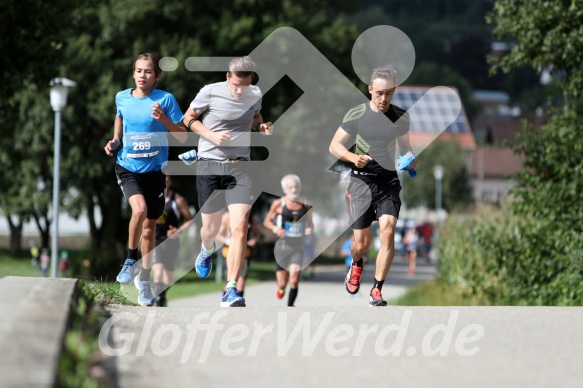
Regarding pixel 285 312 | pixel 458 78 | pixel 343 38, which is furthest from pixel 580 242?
pixel 458 78

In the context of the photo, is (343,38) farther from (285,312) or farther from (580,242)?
(285,312)

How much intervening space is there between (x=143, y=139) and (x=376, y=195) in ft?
6.70

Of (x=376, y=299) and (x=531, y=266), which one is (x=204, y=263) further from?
(x=531, y=266)

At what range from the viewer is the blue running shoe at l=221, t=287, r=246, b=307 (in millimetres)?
9805

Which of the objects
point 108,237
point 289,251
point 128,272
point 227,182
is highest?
point 227,182

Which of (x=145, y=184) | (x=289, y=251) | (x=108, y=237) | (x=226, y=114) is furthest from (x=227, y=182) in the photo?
(x=108, y=237)

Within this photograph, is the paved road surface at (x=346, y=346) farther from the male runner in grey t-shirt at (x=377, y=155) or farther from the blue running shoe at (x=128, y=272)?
the blue running shoe at (x=128, y=272)

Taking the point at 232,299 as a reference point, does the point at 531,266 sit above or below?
below

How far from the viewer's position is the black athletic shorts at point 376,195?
10734 mm

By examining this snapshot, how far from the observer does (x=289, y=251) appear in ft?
53.5

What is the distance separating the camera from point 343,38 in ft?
137

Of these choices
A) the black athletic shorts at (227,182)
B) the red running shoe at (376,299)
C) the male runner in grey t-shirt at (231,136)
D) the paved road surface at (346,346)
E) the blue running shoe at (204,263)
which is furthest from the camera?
the blue running shoe at (204,263)

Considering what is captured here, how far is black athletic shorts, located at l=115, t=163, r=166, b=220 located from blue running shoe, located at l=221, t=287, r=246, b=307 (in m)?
1.24

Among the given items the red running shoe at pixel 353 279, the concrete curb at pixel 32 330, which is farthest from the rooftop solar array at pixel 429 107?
the concrete curb at pixel 32 330
